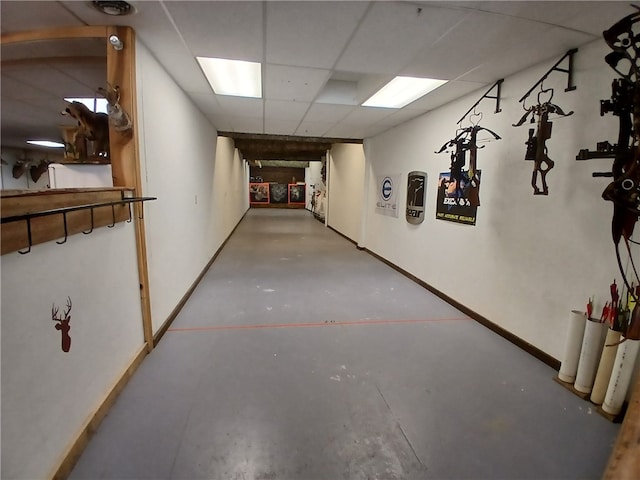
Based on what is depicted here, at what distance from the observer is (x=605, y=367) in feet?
6.28

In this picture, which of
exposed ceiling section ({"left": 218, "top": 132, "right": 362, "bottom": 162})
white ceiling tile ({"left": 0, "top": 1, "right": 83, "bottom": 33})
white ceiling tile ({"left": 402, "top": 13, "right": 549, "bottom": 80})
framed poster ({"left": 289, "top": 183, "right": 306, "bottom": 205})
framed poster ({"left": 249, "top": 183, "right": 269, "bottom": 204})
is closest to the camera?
white ceiling tile ({"left": 0, "top": 1, "right": 83, "bottom": 33})

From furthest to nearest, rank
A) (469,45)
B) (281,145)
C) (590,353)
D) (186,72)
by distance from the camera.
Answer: (281,145), (186,72), (469,45), (590,353)

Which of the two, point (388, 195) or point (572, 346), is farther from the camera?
point (388, 195)

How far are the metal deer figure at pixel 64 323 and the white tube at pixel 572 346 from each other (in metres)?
3.11

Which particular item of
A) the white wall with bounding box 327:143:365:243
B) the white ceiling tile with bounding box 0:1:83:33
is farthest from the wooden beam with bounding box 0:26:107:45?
the white wall with bounding box 327:143:365:243

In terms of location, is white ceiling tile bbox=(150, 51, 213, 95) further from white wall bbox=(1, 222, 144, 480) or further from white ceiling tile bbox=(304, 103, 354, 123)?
white wall bbox=(1, 222, 144, 480)

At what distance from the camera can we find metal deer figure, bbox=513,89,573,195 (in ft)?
7.41

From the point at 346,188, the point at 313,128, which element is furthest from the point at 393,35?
the point at 346,188

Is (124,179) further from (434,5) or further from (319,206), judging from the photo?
(319,206)

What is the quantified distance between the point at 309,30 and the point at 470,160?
2007 millimetres

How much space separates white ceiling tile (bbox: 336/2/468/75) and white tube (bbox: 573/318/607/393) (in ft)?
7.29

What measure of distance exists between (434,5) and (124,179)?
7.68 feet

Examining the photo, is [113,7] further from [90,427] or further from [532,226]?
[532,226]

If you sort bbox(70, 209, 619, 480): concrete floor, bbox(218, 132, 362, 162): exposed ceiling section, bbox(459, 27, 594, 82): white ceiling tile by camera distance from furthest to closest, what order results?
bbox(218, 132, 362, 162): exposed ceiling section → bbox(459, 27, 594, 82): white ceiling tile → bbox(70, 209, 619, 480): concrete floor
